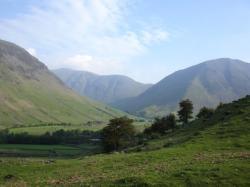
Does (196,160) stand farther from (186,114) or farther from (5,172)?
(186,114)

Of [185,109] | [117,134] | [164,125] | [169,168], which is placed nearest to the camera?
[169,168]

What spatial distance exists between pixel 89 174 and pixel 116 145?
2725 inches

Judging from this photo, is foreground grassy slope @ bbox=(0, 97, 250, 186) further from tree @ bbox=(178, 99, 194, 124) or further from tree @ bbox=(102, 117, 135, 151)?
tree @ bbox=(178, 99, 194, 124)

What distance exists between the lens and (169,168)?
114 ft

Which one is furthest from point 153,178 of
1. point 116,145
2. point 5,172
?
point 116,145

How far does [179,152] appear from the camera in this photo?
45969 millimetres

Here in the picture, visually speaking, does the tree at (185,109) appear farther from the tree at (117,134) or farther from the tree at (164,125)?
the tree at (117,134)

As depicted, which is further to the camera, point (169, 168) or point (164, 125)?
point (164, 125)

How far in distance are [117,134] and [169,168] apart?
244ft

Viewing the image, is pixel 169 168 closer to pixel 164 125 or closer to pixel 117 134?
pixel 117 134

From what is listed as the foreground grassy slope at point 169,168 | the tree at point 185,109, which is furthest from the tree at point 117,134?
the foreground grassy slope at point 169,168

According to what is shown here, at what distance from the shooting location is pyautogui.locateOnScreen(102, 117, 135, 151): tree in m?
106

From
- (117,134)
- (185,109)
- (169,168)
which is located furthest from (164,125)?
(169,168)

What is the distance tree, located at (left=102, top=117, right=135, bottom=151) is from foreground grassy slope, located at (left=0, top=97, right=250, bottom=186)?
49.3m
